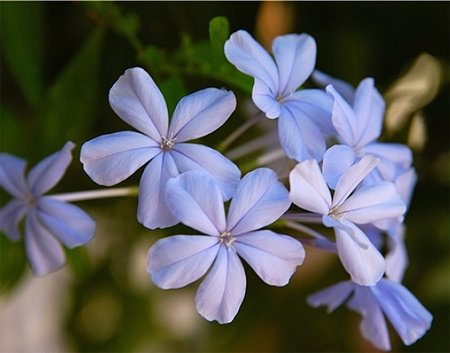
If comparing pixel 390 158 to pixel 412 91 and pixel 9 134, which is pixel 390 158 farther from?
pixel 9 134

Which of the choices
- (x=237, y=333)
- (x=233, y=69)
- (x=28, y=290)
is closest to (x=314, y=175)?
(x=233, y=69)

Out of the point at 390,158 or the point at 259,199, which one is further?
the point at 390,158

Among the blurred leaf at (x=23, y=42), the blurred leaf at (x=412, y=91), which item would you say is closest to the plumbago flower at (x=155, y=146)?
the blurred leaf at (x=23, y=42)

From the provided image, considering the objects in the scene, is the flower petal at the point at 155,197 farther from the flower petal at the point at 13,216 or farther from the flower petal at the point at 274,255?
the flower petal at the point at 13,216

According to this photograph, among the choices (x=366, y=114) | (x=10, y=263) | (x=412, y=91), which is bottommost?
(x=10, y=263)

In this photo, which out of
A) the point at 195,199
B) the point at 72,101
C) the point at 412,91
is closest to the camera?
the point at 195,199

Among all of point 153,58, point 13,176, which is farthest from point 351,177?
point 13,176
